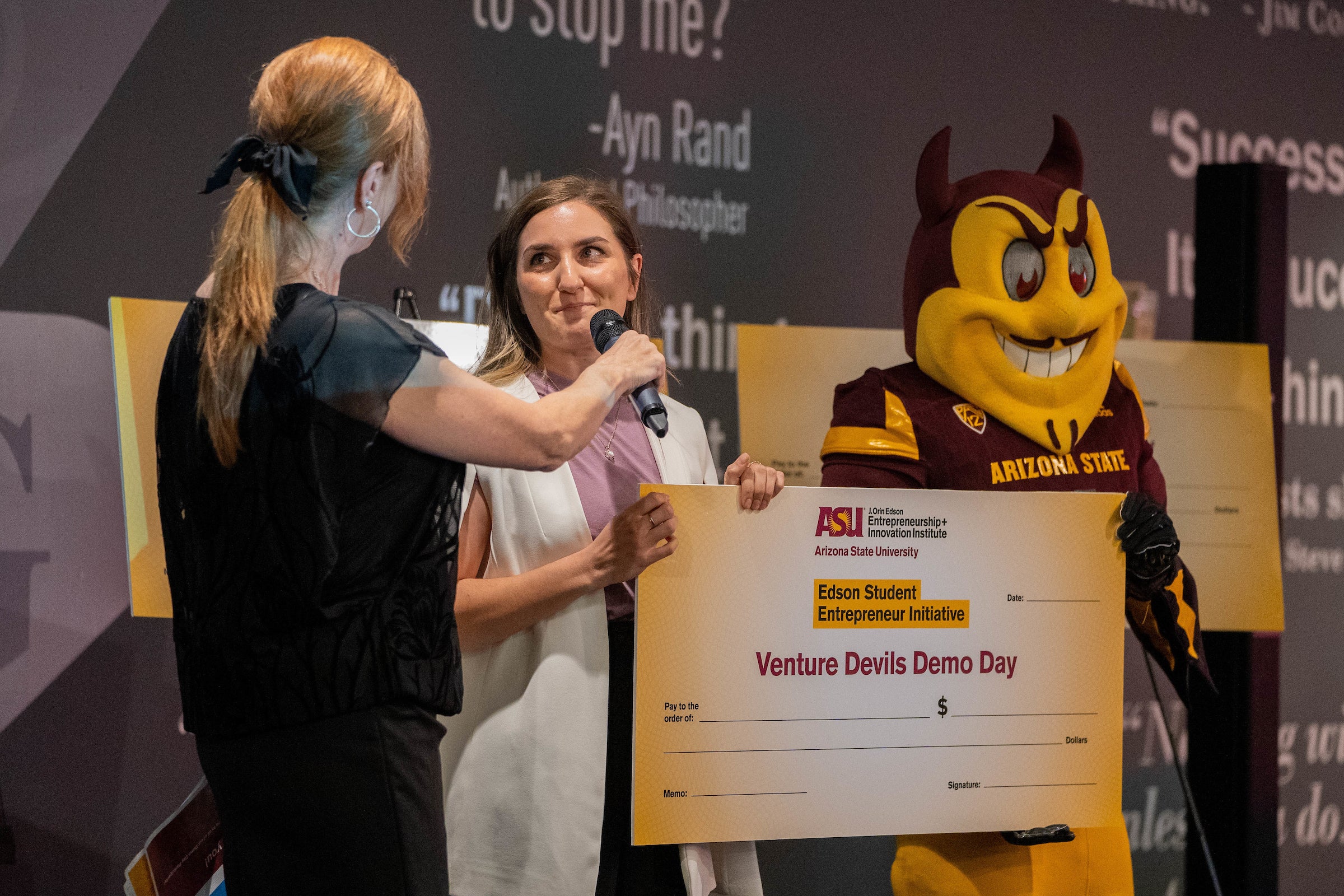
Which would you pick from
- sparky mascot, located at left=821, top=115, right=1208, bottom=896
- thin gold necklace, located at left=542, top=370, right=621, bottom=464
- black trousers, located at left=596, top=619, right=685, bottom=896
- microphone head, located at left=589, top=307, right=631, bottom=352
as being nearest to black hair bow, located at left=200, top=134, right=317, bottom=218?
microphone head, located at left=589, top=307, right=631, bottom=352

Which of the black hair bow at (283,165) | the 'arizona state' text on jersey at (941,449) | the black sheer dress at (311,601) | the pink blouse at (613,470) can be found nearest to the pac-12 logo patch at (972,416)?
the 'arizona state' text on jersey at (941,449)

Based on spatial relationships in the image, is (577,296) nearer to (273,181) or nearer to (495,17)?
(273,181)

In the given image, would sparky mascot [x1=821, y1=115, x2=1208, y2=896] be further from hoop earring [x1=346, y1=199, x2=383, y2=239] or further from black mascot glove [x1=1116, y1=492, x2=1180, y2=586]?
hoop earring [x1=346, y1=199, x2=383, y2=239]

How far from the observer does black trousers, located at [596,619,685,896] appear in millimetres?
1680

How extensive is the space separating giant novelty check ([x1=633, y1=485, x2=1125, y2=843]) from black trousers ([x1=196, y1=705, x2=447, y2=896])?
19.1 inches

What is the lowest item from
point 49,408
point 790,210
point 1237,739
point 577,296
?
point 1237,739

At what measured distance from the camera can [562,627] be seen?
5.39 feet

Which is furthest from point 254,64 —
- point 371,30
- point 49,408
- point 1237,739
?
point 1237,739

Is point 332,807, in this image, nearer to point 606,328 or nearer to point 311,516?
point 311,516

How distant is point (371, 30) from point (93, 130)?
0.62 metres

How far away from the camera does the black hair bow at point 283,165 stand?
1.21m

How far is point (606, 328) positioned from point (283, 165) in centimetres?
56

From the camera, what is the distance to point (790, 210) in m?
2.86

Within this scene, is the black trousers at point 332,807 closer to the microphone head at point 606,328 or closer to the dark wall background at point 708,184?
the microphone head at point 606,328
